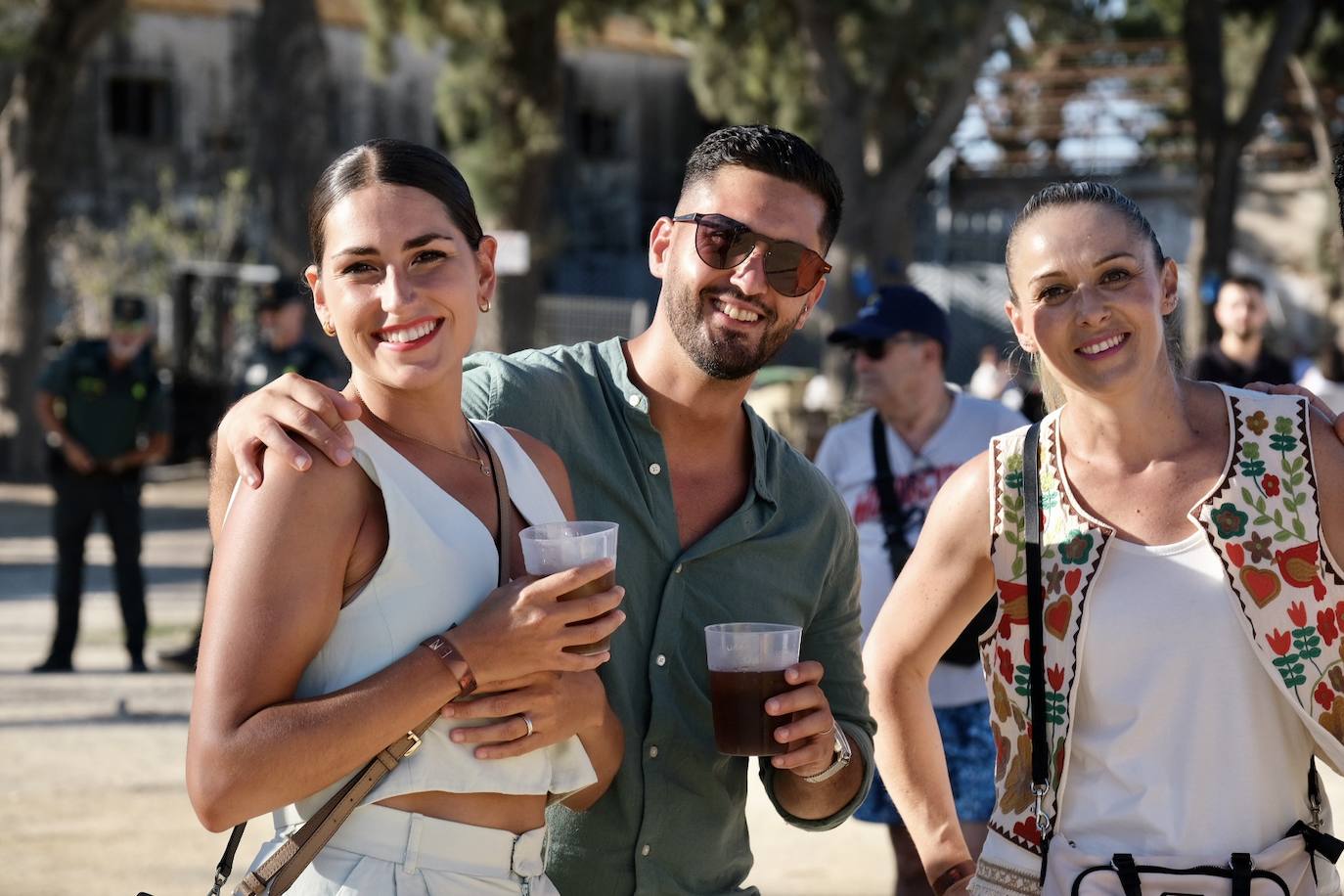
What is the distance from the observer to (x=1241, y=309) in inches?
328

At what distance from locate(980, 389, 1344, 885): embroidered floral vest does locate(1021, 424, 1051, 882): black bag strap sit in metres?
0.01

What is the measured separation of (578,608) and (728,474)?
3.43ft

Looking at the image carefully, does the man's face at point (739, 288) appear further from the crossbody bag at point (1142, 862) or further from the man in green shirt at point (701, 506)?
the crossbody bag at point (1142, 862)

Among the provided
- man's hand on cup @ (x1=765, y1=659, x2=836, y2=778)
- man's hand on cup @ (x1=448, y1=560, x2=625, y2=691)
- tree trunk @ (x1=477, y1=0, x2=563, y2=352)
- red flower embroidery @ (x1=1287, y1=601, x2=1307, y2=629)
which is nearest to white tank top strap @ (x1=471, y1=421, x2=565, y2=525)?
man's hand on cup @ (x1=448, y1=560, x2=625, y2=691)

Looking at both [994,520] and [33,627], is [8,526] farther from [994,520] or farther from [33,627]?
[994,520]

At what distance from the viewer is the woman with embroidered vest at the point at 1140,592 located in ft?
9.14

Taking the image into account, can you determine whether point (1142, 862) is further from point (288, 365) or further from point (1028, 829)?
point (288, 365)

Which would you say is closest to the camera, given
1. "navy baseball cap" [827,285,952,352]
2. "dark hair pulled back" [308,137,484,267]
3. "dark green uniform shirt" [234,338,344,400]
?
"dark hair pulled back" [308,137,484,267]

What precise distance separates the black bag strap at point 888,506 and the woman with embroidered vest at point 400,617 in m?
2.90

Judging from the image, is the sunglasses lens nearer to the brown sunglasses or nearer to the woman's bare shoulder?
Result: the brown sunglasses

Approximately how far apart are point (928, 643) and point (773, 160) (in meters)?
1.02

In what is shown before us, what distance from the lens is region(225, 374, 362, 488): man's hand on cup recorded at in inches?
90.1

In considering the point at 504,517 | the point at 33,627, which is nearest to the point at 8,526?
the point at 33,627

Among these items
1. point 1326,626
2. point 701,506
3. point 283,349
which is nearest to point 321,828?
point 701,506
